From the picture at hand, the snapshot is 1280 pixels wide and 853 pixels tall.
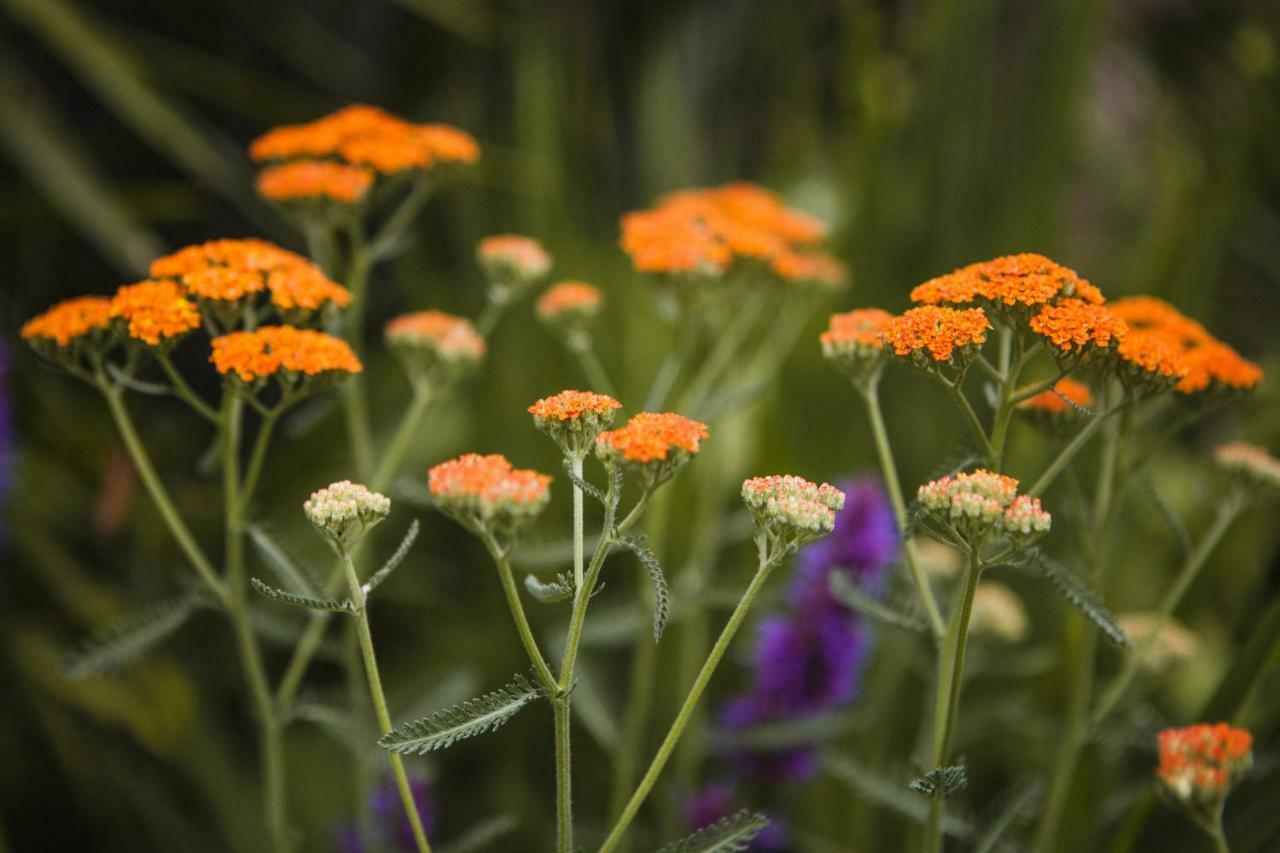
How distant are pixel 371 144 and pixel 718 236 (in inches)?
8.0

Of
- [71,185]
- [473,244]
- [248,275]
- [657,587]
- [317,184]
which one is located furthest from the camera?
[473,244]

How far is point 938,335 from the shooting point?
350 mm

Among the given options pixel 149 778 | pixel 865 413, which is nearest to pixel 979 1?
pixel 865 413

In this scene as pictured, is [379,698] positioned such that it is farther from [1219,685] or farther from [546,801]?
[546,801]

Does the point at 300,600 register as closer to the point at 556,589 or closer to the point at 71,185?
the point at 556,589

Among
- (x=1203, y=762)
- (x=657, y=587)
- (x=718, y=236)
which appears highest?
(x=718, y=236)

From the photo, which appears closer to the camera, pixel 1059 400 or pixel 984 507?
pixel 984 507

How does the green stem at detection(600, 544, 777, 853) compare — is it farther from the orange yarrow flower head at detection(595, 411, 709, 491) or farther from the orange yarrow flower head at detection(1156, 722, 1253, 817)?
the orange yarrow flower head at detection(1156, 722, 1253, 817)

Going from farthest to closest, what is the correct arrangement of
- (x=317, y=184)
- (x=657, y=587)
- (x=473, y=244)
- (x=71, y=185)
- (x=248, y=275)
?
(x=473, y=244)
(x=71, y=185)
(x=317, y=184)
(x=248, y=275)
(x=657, y=587)

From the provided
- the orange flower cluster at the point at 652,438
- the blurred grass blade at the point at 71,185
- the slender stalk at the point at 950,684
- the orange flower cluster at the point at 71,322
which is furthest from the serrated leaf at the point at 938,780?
the blurred grass blade at the point at 71,185

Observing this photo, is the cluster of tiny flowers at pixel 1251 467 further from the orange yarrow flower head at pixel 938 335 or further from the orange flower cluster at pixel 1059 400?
the orange yarrow flower head at pixel 938 335

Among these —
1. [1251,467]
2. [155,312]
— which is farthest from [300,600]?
[1251,467]

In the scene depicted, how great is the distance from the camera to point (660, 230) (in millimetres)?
561

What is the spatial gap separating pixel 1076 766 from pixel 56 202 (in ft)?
2.99
